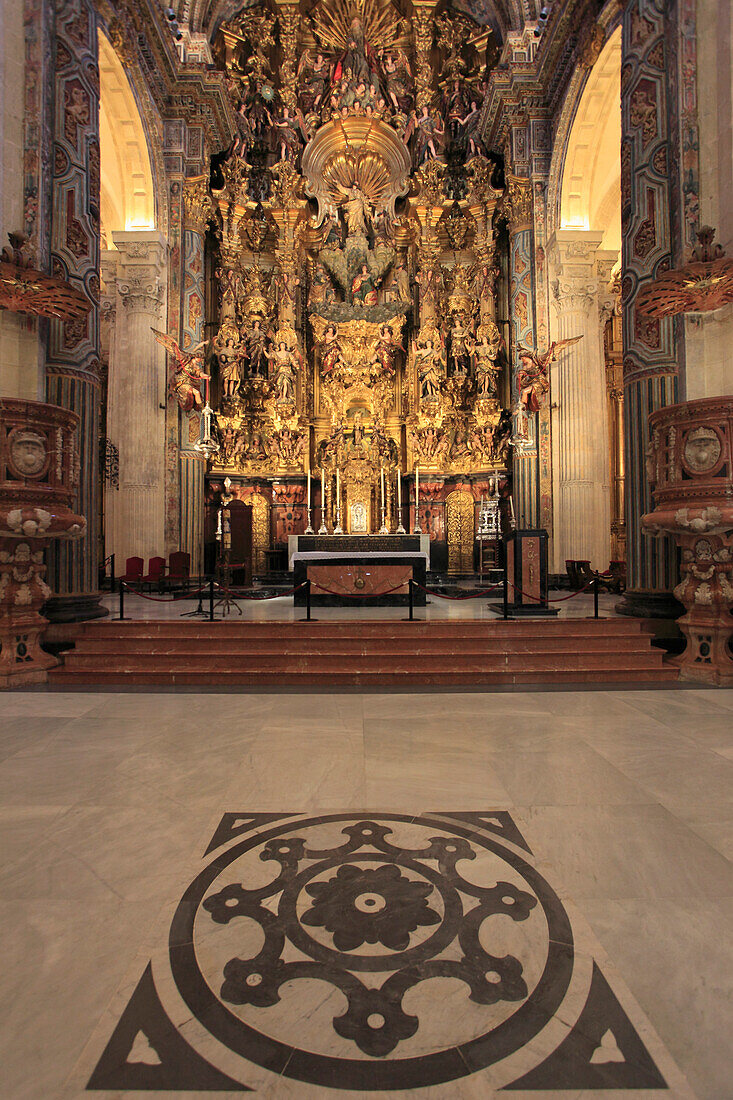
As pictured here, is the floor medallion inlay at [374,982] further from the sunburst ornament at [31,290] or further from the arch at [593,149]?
the arch at [593,149]

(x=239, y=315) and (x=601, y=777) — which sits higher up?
(x=239, y=315)

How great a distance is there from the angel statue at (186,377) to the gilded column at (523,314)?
7967 millimetres

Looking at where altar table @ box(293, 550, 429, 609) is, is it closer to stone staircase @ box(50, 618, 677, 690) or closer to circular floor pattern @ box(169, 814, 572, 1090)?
stone staircase @ box(50, 618, 677, 690)

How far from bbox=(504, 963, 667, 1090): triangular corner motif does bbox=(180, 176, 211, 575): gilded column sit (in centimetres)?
1304

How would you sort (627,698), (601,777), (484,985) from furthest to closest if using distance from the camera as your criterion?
1. (627,698)
2. (601,777)
3. (484,985)

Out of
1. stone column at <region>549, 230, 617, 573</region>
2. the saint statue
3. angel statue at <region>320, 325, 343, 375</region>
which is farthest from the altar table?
the saint statue

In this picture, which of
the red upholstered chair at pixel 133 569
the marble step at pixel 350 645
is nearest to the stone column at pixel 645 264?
the marble step at pixel 350 645

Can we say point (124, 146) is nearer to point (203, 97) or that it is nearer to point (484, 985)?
point (203, 97)

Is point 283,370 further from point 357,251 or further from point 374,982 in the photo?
point 374,982

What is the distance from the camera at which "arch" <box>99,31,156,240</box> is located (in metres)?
11.8

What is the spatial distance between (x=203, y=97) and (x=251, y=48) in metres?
4.72

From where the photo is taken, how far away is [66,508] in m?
6.20

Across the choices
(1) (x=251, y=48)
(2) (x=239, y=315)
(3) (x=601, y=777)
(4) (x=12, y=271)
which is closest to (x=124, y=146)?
(2) (x=239, y=315)

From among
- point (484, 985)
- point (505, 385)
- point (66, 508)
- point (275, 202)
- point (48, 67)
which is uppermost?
point (275, 202)
